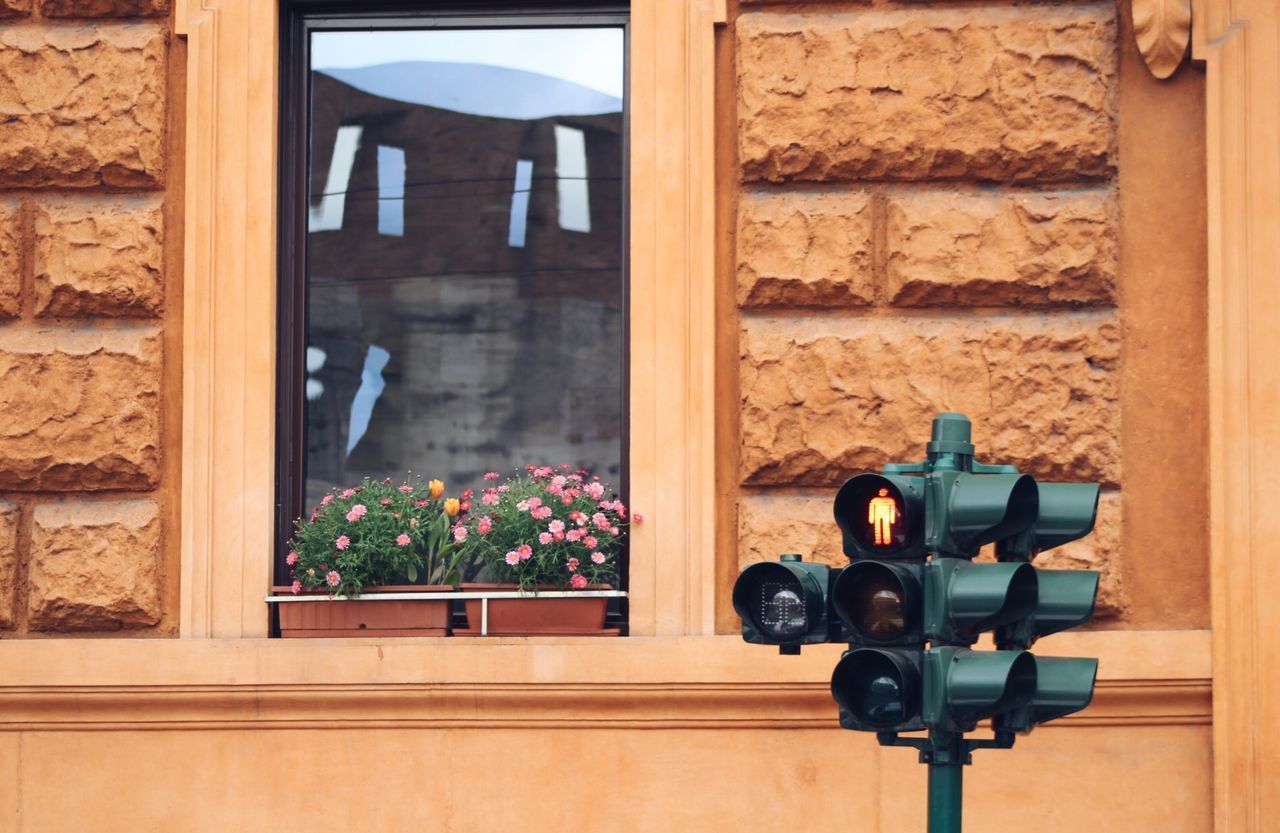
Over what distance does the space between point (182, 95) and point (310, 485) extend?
65.1 inches

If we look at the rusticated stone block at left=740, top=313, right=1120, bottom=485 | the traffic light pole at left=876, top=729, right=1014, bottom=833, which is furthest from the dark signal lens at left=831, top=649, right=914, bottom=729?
the rusticated stone block at left=740, top=313, right=1120, bottom=485

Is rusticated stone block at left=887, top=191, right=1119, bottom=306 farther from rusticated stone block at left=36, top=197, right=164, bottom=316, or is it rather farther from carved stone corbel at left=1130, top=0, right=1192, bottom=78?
rusticated stone block at left=36, top=197, right=164, bottom=316

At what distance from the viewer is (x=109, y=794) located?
7.19 m

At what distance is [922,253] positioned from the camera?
7.13 meters

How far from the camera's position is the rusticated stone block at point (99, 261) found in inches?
291

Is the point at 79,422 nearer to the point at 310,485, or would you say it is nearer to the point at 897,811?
the point at 310,485

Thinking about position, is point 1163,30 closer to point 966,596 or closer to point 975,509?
point 975,509

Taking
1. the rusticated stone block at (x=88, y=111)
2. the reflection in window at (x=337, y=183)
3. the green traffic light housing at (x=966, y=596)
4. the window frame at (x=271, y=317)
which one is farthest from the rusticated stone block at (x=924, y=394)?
the rusticated stone block at (x=88, y=111)

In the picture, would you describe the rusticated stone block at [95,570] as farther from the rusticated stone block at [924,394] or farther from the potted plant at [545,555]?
the rusticated stone block at [924,394]

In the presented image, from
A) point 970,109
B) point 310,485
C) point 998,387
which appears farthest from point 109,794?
point 970,109

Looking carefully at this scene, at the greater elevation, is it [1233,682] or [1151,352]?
[1151,352]

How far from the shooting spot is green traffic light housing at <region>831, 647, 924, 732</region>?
477 centimetres

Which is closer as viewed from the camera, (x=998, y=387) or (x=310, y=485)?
(x=998, y=387)

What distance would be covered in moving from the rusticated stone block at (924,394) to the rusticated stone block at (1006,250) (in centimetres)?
10
